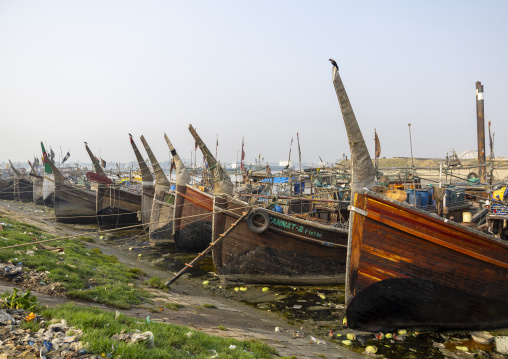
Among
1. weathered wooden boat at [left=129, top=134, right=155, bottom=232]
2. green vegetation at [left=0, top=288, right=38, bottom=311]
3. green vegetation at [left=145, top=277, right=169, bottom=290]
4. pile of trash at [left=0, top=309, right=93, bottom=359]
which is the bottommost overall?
green vegetation at [left=145, top=277, right=169, bottom=290]

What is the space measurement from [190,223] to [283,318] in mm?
9053

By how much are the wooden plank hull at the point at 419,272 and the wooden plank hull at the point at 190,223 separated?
9.89m

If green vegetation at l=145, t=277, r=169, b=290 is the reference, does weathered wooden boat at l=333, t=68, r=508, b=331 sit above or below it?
above

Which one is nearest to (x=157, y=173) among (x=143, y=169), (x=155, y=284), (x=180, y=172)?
(x=143, y=169)

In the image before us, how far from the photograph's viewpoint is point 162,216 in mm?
20594

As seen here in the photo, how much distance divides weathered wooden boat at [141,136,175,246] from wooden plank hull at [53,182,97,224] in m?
9.49

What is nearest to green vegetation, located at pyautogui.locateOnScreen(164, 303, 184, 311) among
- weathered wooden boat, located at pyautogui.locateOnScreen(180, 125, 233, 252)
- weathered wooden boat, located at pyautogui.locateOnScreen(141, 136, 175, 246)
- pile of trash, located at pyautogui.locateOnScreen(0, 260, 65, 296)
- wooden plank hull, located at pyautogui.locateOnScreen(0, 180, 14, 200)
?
pile of trash, located at pyautogui.locateOnScreen(0, 260, 65, 296)

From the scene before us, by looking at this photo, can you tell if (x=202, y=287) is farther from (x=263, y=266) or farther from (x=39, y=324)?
(x=39, y=324)

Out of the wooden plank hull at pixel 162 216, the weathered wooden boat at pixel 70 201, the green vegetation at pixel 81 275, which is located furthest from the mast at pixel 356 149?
the weathered wooden boat at pixel 70 201

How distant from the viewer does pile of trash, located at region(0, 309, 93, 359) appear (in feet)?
13.8

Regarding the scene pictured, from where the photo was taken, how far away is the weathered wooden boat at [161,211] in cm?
2020

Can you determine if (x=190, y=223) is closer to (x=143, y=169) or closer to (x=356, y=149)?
(x=143, y=169)

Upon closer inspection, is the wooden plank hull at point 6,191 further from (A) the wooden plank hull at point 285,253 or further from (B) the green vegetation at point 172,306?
(B) the green vegetation at point 172,306

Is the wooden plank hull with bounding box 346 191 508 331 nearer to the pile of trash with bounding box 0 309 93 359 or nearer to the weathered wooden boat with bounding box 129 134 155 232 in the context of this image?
the pile of trash with bounding box 0 309 93 359
